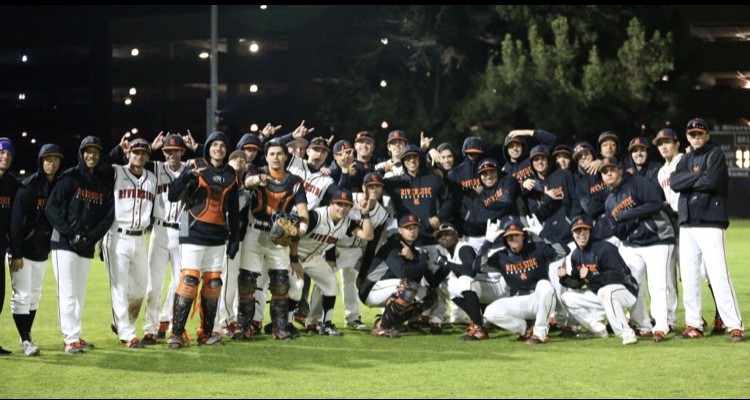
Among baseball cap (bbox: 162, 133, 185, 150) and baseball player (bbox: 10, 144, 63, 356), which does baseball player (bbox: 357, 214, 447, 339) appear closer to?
baseball cap (bbox: 162, 133, 185, 150)

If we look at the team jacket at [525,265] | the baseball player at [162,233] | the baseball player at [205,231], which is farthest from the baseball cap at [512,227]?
the baseball player at [162,233]

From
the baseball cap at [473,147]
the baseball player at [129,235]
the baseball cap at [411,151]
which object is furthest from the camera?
the baseball cap at [473,147]

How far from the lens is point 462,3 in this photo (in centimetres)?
3362

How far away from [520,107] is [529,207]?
75.2 ft

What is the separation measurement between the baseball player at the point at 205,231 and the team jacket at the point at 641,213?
3.84 meters

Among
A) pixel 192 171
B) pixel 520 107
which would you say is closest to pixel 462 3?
pixel 520 107

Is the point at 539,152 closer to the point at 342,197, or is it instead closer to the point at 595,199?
the point at 595,199

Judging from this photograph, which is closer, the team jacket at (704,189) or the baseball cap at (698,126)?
the team jacket at (704,189)

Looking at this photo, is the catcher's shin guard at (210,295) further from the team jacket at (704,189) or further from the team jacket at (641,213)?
the team jacket at (704,189)

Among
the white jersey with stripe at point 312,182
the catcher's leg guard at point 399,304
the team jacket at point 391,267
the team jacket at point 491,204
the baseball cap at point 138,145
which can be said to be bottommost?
the catcher's leg guard at point 399,304

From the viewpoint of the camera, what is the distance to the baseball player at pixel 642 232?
385 inches

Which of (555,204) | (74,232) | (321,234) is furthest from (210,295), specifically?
(555,204)

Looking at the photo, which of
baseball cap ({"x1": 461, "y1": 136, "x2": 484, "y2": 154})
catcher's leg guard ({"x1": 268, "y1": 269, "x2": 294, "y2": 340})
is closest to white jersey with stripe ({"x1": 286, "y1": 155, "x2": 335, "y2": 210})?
catcher's leg guard ({"x1": 268, "y1": 269, "x2": 294, "y2": 340})

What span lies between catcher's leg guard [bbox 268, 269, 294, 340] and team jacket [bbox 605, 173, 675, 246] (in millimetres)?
3428
